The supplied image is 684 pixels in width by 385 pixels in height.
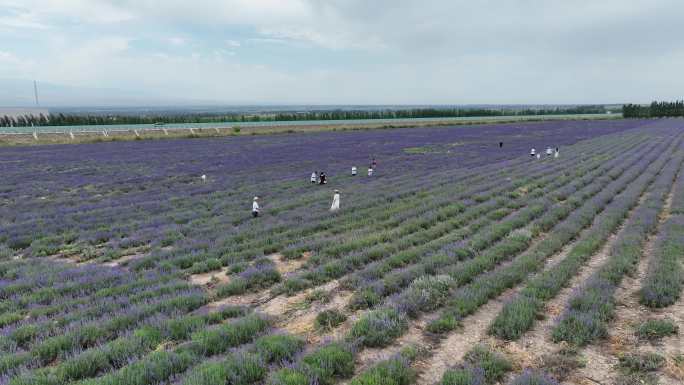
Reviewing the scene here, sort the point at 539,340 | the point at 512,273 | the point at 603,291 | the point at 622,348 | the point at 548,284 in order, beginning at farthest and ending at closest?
the point at 512,273, the point at 548,284, the point at 603,291, the point at 539,340, the point at 622,348

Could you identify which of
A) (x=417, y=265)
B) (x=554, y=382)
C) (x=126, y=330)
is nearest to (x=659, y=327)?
(x=554, y=382)

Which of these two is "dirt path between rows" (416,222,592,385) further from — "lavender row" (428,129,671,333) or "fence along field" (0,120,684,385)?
"lavender row" (428,129,671,333)

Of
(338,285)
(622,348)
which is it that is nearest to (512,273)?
(622,348)

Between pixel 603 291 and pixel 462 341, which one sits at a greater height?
pixel 603 291

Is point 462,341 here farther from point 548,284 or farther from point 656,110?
point 656,110

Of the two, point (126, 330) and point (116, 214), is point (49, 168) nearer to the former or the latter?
point (116, 214)
